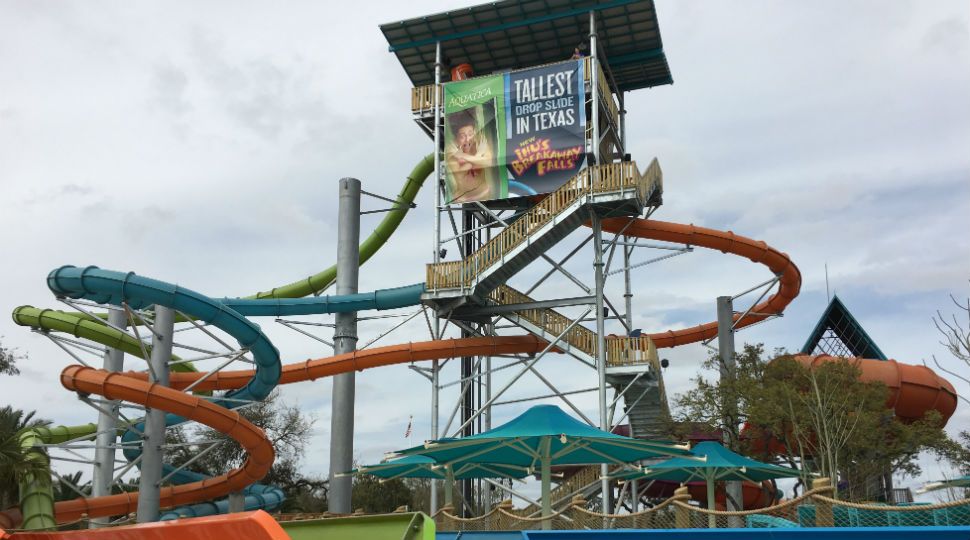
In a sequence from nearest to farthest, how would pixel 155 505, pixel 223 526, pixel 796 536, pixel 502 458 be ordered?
pixel 223 526, pixel 796 536, pixel 502 458, pixel 155 505

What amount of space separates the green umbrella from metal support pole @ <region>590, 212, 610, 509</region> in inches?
246

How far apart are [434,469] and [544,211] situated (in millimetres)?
8450

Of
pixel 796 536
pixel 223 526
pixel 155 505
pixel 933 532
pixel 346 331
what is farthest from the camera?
pixel 346 331

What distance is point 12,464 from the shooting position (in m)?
21.0

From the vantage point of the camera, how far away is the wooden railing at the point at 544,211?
25.6 m

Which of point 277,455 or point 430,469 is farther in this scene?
point 277,455

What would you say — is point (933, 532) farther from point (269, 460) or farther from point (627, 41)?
point (627, 41)

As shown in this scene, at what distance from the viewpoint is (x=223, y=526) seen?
6.69 metres

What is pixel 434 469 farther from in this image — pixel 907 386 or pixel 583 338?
pixel 907 386

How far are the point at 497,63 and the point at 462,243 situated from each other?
265 inches

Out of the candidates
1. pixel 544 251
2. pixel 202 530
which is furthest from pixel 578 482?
pixel 202 530

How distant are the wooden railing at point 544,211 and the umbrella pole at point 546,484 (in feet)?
31.6

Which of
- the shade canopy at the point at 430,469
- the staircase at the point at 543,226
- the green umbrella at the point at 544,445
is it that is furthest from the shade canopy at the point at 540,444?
the staircase at the point at 543,226

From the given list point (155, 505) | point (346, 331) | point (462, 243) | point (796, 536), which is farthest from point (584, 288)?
point (796, 536)
